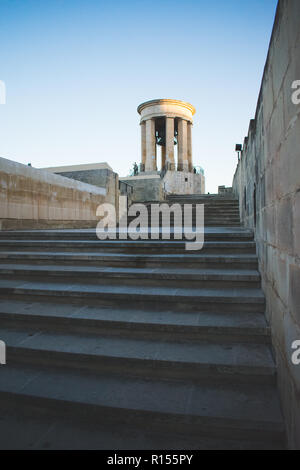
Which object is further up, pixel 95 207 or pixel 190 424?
pixel 95 207

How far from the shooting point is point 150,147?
29031 mm

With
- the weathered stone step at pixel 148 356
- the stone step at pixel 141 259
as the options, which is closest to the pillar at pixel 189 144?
the stone step at pixel 141 259

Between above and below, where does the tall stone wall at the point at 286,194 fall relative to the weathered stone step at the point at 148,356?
above

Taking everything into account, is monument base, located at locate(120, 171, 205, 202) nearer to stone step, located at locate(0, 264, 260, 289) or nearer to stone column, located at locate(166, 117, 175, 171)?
stone column, located at locate(166, 117, 175, 171)

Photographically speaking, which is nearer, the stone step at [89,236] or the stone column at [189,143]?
the stone step at [89,236]

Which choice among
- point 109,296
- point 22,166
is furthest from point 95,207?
point 109,296

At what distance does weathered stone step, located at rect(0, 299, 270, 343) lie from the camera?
9.96 ft

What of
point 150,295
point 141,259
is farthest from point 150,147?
point 150,295

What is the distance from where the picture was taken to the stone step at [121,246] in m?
4.84

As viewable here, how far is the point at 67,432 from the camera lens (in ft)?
7.19

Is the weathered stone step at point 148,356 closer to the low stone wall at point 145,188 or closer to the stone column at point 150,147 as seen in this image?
the low stone wall at point 145,188

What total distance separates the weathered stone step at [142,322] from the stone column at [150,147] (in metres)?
26.2

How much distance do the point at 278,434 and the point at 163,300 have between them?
1883 millimetres

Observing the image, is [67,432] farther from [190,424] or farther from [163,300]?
[163,300]
